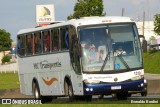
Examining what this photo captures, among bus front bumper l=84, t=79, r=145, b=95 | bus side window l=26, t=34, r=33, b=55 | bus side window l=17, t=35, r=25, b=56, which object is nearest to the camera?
bus front bumper l=84, t=79, r=145, b=95

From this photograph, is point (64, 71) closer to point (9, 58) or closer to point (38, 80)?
point (38, 80)

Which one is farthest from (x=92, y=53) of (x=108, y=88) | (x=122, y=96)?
(x=122, y=96)

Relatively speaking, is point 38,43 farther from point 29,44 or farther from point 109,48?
point 109,48

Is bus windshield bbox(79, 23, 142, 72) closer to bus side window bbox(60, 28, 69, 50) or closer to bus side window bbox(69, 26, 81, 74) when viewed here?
bus side window bbox(69, 26, 81, 74)

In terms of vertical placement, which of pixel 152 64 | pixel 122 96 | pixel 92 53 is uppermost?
pixel 92 53

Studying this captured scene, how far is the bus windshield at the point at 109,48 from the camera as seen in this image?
2595 cm

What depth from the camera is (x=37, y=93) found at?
33.2m

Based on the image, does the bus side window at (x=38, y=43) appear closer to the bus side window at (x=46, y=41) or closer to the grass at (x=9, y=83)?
the bus side window at (x=46, y=41)

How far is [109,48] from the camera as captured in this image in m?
26.0

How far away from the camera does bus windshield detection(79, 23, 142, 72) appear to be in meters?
26.0

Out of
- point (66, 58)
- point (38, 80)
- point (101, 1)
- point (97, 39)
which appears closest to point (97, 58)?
point (97, 39)

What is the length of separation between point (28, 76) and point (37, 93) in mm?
1189

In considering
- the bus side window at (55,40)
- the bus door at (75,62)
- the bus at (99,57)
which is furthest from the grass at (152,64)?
the bus door at (75,62)

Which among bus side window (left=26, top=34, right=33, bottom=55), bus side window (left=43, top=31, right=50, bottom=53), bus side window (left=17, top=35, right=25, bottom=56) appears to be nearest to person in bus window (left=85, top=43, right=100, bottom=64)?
bus side window (left=43, top=31, right=50, bottom=53)
